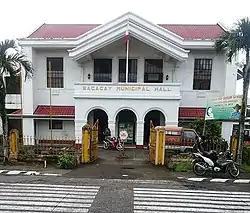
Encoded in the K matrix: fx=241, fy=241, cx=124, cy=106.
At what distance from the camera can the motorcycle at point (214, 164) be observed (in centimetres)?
1074

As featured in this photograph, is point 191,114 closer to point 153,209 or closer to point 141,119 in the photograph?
point 141,119

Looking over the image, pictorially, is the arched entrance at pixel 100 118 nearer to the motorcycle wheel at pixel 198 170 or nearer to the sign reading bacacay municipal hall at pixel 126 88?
the sign reading bacacay municipal hall at pixel 126 88

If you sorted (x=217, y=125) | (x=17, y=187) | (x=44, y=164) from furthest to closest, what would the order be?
(x=217, y=125)
(x=44, y=164)
(x=17, y=187)

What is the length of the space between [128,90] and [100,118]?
13.2ft

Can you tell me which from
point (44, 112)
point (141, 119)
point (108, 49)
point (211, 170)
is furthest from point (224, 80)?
Result: point (44, 112)

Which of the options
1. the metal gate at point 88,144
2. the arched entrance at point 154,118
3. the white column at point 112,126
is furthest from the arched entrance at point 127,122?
the metal gate at point 88,144

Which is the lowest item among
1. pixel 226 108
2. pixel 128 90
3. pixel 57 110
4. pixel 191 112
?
pixel 57 110

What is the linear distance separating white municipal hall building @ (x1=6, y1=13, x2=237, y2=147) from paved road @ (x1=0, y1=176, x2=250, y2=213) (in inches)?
368

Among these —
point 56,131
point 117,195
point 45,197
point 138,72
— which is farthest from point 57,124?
point 117,195

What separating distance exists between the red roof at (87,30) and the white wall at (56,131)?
25.1 ft

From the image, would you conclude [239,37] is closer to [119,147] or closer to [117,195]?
[117,195]

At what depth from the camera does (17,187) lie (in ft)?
28.3

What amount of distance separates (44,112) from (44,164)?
8.79m

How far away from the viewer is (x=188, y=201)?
24.3ft
